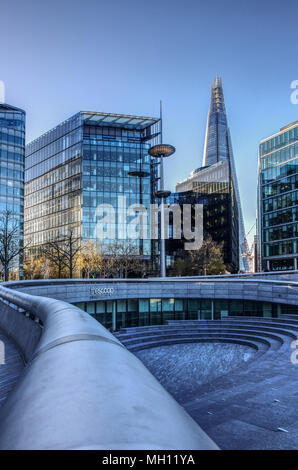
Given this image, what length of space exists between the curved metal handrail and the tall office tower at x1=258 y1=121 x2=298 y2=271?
7666 cm

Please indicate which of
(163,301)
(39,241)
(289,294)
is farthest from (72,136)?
(289,294)

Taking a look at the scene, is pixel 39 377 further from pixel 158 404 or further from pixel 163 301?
pixel 163 301

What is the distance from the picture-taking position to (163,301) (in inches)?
1092

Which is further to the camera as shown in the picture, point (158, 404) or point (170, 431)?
point (158, 404)

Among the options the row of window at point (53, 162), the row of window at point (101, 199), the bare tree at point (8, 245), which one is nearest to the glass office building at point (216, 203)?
the row of window at point (101, 199)

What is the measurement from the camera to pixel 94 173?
79062 mm

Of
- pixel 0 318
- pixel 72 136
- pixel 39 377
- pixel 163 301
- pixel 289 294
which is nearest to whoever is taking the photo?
pixel 39 377

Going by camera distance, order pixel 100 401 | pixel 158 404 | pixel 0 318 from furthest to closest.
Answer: pixel 0 318
pixel 158 404
pixel 100 401

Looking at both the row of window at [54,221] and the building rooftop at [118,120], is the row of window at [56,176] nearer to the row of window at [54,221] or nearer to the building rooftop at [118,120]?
the row of window at [54,221]

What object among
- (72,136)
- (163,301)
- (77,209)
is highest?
A: (72,136)

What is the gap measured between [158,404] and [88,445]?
0.50 meters

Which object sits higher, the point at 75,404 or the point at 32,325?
the point at 75,404

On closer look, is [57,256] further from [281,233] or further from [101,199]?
[281,233]

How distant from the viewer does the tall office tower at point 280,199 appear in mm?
73812
